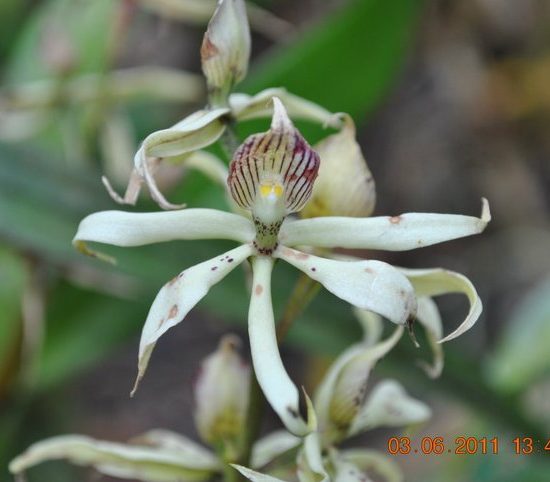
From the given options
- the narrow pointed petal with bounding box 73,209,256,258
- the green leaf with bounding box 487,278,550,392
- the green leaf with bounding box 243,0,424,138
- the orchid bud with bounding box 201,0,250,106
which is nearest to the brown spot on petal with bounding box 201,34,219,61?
the orchid bud with bounding box 201,0,250,106

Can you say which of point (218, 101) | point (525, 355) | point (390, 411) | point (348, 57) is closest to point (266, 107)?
point (218, 101)

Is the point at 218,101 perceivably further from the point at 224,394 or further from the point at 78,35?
the point at 78,35

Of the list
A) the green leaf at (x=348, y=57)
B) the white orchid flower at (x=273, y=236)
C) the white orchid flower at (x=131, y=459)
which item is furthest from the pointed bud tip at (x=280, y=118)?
the green leaf at (x=348, y=57)

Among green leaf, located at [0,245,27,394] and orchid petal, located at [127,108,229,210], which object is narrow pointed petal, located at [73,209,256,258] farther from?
green leaf, located at [0,245,27,394]

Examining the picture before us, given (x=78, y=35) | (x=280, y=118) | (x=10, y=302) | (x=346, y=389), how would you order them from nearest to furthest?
(x=280, y=118)
(x=346, y=389)
(x=10, y=302)
(x=78, y=35)

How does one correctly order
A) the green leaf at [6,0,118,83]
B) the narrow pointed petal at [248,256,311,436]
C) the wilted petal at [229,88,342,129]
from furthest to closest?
the green leaf at [6,0,118,83]
the wilted petal at [229,88,342,129]
the narrow pointed petal at [248,256,311,436]

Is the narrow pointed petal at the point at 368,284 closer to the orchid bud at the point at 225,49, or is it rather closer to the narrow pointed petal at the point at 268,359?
the narrow pointed petal at the point at 268,359

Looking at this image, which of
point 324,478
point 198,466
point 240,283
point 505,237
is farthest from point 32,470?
point 505,237
